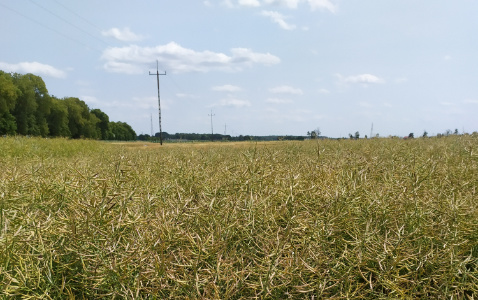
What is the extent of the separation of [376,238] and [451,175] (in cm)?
199

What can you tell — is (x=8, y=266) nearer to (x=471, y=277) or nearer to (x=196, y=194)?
(x=196, y=194)

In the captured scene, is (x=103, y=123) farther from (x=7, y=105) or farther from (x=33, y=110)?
(x=7, y=105)

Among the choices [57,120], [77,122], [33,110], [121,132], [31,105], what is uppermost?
[31,105]

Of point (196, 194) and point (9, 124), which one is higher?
point (9, 124)

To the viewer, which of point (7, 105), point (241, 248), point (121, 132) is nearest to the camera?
point (241, 248)

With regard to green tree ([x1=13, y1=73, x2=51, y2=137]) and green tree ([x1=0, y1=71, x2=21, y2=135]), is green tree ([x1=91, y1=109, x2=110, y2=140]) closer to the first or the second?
green tree ([x1=13, y1=73, x2=51, y2=137])

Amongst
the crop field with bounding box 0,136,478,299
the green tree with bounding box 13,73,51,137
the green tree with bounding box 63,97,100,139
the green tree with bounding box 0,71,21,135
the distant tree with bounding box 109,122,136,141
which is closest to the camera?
the crop field with bounding box 0,136,478,299

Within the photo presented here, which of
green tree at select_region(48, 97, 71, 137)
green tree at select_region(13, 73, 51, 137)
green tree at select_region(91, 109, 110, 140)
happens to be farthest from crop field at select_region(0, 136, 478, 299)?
green tree at select_region(91, 109, 110, 140)

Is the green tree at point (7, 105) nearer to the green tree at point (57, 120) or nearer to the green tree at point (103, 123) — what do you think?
the green tree at point (57, 120)

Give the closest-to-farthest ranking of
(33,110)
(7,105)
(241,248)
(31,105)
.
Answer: (241,248)
(7,105)
(31,105)
(33,110)

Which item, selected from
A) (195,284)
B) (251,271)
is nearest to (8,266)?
(195,284)

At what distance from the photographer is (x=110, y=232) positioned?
1555 mm

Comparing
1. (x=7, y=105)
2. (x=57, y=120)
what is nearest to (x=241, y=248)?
(x=7, y=105)

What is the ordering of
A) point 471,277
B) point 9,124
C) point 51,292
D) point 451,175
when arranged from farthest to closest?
1. point 9,124
2. point 451,175
3. point 471,277
4. point 51,292
